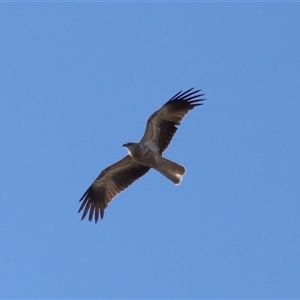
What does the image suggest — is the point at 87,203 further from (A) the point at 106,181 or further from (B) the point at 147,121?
(B) the point at 147,121

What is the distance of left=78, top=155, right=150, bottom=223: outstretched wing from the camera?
2202cm

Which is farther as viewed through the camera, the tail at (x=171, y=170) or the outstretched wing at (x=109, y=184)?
the outstretched wing at (x=109, y=184)

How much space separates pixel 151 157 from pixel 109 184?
1.97m

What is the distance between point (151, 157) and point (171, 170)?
578mm

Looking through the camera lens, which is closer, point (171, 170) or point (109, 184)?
point (171, 170)

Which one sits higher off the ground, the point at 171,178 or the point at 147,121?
the point at 147,121

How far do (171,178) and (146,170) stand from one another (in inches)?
53.8

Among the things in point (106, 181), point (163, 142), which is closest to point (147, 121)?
point (163, 142)

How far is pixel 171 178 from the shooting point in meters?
20.7

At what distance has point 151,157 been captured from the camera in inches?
824

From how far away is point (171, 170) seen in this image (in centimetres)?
2072

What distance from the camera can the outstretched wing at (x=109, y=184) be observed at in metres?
22.0

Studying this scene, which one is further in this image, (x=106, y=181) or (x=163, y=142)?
(x=106, y=181)

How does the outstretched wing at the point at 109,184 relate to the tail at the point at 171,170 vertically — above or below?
above
